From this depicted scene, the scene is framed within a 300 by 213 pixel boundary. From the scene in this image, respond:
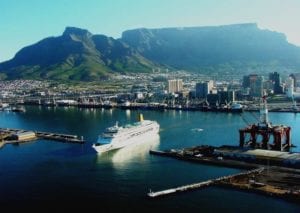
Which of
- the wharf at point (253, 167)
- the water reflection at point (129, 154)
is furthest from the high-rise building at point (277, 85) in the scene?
the wharf at point (253, 167)

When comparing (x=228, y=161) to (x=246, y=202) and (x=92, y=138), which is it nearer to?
(x=246, y=202)

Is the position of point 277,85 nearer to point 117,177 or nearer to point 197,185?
point 117,177

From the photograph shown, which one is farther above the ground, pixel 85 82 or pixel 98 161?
pixel 85 82

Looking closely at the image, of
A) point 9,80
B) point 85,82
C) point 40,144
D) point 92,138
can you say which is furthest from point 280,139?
point 9,80

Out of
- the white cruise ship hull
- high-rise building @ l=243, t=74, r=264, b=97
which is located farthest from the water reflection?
high-rise building @ l=243, t=74, r=264, b=97

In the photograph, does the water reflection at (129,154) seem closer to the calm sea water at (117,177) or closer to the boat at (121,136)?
the calm sea water at (117,177)

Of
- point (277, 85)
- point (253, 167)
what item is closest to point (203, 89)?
point (277, 85)

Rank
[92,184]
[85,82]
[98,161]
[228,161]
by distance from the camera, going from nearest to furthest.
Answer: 1. [92,184]
2. [228,161]
3. [98,161]
4. [85,82]
